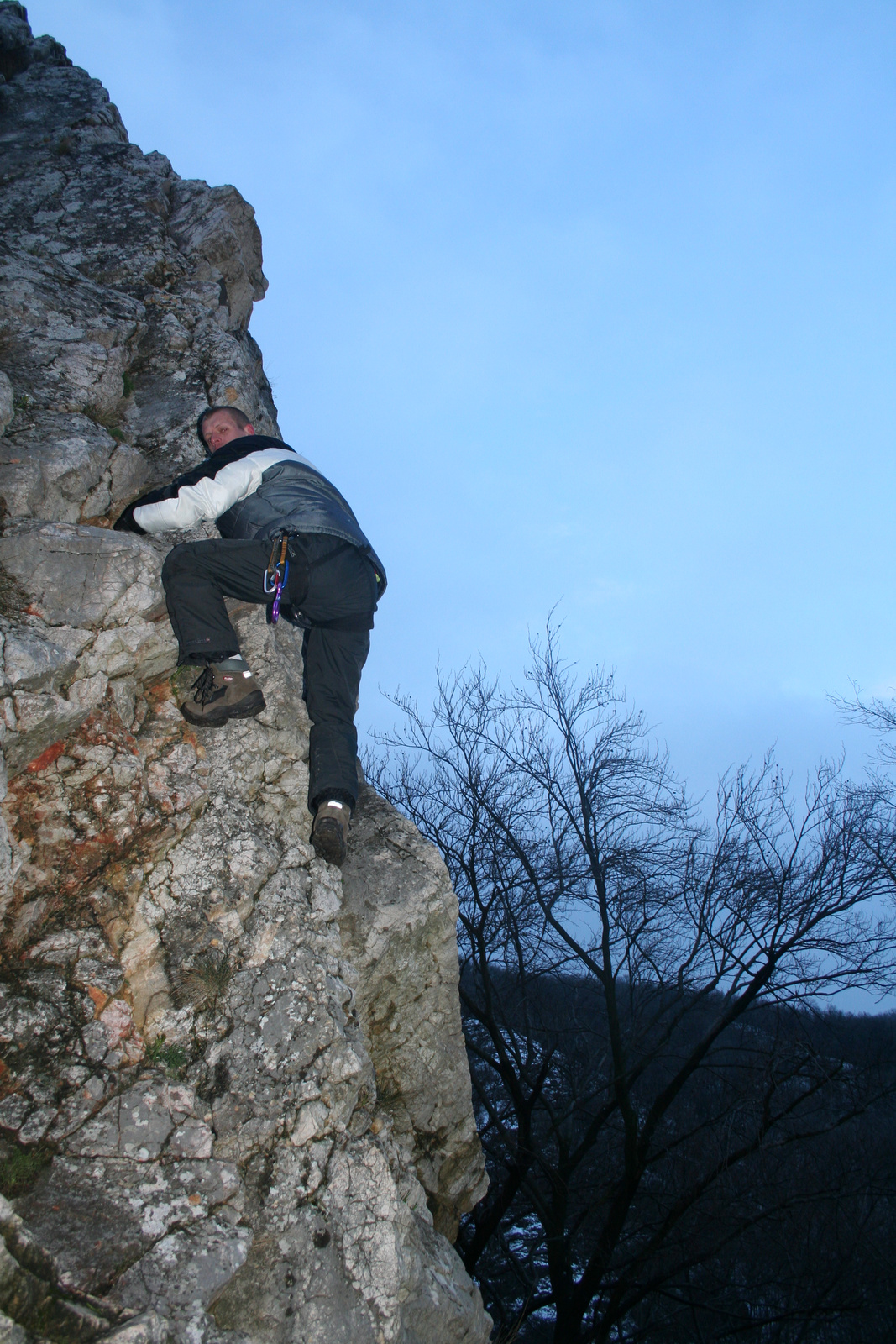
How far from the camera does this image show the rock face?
245cm

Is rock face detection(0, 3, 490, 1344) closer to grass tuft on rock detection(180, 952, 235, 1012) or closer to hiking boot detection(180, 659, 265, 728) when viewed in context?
grass tuft on rock detection(180, 952, 235, 1012)

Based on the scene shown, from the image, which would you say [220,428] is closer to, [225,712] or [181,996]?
[225,712]

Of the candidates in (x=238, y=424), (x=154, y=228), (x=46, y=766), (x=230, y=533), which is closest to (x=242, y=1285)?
(x=46, y=766)

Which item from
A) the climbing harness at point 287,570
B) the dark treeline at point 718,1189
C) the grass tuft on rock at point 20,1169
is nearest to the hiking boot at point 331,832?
the climbing harness at point 287,570

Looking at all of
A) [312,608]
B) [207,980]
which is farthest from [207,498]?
[207,980]

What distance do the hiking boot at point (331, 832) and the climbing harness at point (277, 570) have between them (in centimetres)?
112

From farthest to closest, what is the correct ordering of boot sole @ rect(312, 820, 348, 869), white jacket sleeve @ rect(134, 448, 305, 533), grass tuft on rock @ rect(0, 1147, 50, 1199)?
white jacket sleeve @ rect(134, 448, 305, 533), boot sole @ rect(312, 820, 348, 869), grass tuft on rock @ rect(0, 1147, 50, 1199)

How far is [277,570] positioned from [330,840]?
4.61 ft

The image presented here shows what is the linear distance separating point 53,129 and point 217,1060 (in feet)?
34.7

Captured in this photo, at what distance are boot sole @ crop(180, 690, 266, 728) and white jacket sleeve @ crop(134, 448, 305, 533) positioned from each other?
104 centimetres

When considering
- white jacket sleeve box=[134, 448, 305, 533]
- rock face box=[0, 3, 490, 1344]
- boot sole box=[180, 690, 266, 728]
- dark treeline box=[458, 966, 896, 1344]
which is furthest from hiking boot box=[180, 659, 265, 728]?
dark treeline box=[458, 966, 896, 1344]

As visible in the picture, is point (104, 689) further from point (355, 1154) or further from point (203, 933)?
point (355, 1154)

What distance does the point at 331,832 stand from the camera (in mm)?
3639

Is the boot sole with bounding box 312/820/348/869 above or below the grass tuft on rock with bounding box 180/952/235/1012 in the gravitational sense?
above
